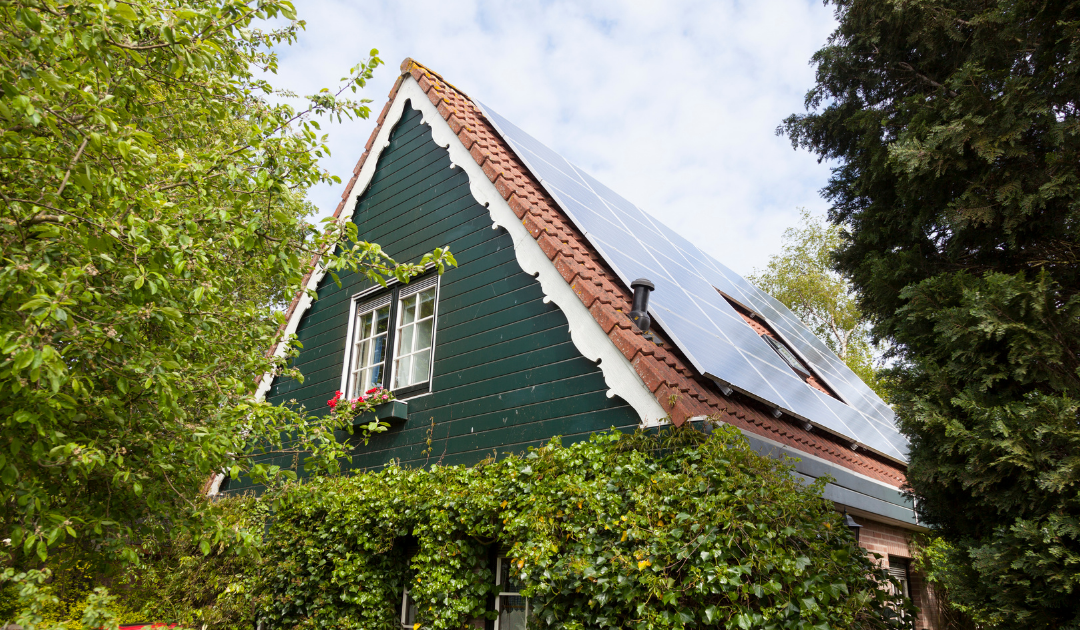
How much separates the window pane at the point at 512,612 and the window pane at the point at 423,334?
318 centimetres

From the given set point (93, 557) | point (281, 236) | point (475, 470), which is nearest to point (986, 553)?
point (475, 470)

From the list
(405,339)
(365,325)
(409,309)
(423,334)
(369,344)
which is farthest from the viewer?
(365,325)

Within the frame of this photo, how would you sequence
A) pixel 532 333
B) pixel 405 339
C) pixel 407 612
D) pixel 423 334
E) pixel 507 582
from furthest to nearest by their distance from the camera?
pixel 405 339, pixel 423 334, pixel 407 612, pixel 532 333, pixel 507 582

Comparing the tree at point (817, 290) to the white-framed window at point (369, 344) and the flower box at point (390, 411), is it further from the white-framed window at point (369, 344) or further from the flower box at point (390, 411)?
the flower box at point (390, 411)

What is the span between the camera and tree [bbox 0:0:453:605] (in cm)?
347

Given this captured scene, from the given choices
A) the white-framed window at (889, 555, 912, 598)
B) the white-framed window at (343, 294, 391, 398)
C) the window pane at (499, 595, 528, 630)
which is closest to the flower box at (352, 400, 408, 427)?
the white-framed window at (343, 294, 391, 398)

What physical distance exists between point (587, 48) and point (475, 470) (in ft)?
18.8

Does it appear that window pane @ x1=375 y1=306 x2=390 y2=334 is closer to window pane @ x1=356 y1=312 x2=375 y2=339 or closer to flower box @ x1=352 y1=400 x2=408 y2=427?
window pane @ x1=356 y1=312 x2=375 y2=339

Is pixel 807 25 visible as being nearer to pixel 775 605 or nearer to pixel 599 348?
pixel 599 348

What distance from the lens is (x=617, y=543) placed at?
450cm

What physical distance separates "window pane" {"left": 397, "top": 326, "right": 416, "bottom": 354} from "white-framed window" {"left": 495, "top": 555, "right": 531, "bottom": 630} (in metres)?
3.13

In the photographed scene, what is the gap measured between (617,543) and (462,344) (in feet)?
11.3

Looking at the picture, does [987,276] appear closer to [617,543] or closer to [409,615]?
[617,543]

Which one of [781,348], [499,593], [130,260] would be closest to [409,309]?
[499,593]
